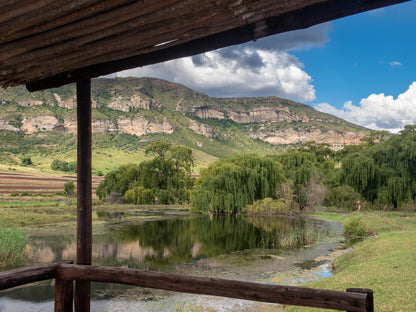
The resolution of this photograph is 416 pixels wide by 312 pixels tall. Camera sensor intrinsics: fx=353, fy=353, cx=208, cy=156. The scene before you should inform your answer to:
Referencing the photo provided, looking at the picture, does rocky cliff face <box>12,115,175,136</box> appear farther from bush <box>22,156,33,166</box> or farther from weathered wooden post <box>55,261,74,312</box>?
weathered wooden post <box>55,261,74,312</box>

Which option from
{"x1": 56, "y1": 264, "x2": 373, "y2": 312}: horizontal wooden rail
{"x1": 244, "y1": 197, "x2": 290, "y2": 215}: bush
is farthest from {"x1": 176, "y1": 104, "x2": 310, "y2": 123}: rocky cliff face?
{"x1": 56, "y1": 264, "x2": 373, "y2": 312}: horizontal wooden rail

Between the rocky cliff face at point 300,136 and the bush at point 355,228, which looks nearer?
the bush at point 355,228

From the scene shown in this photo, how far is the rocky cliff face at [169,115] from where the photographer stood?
243ft

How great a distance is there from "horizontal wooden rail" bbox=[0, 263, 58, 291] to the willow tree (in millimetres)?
23986

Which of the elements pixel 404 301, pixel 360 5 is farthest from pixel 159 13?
pixel 404 301

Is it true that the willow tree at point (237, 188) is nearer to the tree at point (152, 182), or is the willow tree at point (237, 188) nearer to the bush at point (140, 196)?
the bush at point (140, 196)

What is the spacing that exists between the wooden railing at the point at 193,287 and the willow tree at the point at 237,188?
943 inches

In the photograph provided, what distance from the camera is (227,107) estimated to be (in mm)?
117625

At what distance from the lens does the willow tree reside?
88.0ft

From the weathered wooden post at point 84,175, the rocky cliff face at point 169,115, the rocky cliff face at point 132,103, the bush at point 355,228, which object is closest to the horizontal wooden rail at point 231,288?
the weathered wooden post at point 84,175

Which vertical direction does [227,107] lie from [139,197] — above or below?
above

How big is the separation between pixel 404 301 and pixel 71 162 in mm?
60095

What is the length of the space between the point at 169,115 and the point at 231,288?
88.1 metres

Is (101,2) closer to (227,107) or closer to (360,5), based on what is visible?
(360,5)
